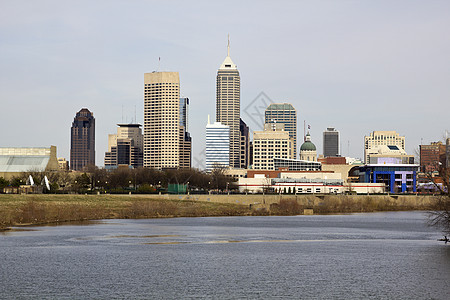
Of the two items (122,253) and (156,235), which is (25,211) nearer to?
(156,235)

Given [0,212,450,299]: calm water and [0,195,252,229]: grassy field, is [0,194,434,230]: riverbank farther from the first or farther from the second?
[0,212,450,299]: calm water

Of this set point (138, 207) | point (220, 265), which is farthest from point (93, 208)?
point (220, 265)

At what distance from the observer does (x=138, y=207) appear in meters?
150

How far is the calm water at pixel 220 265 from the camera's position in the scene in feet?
171

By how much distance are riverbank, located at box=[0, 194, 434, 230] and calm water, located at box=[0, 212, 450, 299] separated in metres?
22.4

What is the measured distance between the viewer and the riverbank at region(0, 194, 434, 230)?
403 ft

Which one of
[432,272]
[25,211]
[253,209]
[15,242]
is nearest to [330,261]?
[432,272]

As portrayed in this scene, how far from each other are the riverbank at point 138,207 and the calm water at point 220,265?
22438 mm

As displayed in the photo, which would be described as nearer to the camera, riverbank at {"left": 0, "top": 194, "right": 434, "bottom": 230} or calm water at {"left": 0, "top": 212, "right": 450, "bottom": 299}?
calm water at {"left": 0, "top": 212, "right": 450, "bottom": 299}

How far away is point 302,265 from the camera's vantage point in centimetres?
6619

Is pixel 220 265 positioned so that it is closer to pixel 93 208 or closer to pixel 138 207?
pixel 93 208

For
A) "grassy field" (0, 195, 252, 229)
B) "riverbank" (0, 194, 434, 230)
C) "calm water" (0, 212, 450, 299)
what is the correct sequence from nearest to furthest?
"calm water" (0, 212, 450, 299) < "grassy field" (0, 195, 252, 229) < "riverbank" (0, 194, 434, 230)

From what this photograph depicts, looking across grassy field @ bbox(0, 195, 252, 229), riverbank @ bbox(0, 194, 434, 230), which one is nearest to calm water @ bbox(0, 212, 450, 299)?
grassy field @ bbox(0, 195, 252, 229)

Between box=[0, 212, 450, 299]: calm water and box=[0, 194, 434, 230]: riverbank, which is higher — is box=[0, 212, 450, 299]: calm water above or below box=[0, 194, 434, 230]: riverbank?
below
